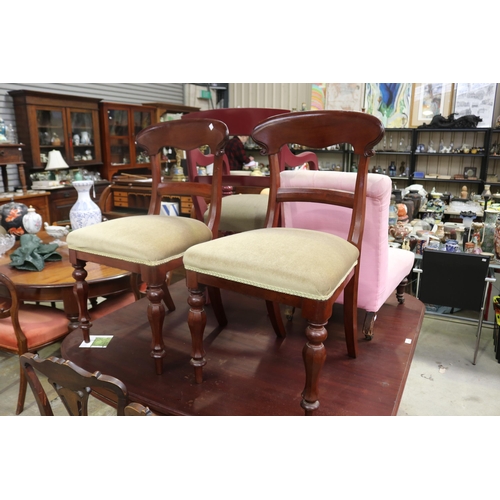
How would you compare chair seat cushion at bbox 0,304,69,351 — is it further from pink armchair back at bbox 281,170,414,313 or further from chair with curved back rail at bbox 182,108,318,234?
pink armchair back at bbox 281,170,414,313

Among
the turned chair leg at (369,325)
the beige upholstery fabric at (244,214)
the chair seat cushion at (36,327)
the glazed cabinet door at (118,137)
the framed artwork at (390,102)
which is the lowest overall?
the chair seat cushion at (36,327)

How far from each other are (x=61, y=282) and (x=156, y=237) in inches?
35.7

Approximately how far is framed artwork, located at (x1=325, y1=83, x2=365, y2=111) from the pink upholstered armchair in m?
5.61

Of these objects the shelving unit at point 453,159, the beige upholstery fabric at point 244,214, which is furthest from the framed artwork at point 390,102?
the beige upholstery fabric at point 244,214

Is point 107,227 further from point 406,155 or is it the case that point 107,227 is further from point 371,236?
point 406,155

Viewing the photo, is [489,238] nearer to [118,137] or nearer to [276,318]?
[276,318]

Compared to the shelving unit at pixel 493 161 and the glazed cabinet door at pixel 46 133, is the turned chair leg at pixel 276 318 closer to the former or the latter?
the glazed cabinet door at pixel 46 133

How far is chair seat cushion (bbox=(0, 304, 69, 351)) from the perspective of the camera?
2.15m

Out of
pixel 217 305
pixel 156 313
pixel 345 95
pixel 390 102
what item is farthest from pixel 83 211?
pixel 390 102

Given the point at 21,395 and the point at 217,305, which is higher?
the point at 217,305

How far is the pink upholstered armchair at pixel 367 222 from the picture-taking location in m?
1.70

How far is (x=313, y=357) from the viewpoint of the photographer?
49.9 inches

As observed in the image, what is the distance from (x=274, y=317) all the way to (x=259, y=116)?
998 millimetres

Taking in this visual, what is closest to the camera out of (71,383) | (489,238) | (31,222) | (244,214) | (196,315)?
(71,383)
